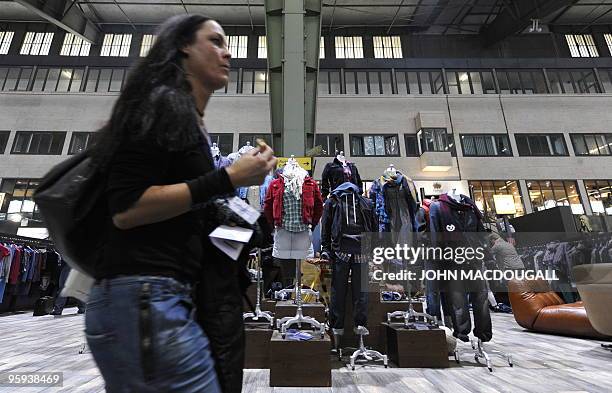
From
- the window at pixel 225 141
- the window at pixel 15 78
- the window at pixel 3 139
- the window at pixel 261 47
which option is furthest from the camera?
→ the window at pixel 261 47

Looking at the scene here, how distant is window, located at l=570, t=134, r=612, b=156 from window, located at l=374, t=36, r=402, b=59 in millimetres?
9546

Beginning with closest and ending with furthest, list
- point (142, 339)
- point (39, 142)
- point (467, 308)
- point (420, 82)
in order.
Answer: point (142, 339)
point (467, 308)
point (39, 142)
point (420, 82)

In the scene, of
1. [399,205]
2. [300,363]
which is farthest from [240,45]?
[300,363]

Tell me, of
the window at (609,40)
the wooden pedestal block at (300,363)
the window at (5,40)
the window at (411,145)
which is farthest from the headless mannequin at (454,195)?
the window at (5,40)

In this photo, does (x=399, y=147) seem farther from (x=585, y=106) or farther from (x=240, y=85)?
(x=585, y=106)

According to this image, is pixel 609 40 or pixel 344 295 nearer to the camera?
pixel 344 295

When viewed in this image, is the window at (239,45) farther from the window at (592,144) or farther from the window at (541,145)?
the window at (592,144)

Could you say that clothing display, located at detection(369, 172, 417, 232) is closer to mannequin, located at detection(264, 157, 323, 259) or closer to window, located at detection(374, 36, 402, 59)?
mannequin, located at detection(264, 157, 323, 259)

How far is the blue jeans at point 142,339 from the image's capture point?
1.86 feet

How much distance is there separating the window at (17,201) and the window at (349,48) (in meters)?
15.7

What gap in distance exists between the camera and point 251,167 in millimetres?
720

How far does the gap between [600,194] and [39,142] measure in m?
26.2

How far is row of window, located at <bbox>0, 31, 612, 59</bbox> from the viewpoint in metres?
17.1

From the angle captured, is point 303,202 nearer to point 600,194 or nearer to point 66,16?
point 66,16
